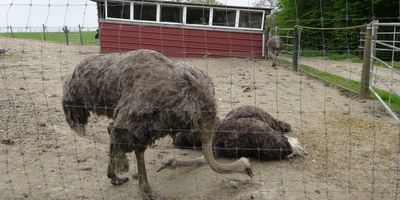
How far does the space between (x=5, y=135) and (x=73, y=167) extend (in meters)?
1.39

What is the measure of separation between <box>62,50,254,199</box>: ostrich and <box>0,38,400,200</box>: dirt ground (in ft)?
1.49

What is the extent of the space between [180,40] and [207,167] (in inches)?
445

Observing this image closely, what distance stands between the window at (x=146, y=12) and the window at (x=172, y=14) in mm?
299

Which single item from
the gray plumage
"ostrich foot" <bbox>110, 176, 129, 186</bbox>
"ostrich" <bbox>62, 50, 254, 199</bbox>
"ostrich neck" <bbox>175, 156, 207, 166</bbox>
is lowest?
"ostrich foot" <bbox>110, 176, 129, 186</bbox>

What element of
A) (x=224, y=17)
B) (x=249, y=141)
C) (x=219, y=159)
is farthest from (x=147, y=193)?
(x=224, y=17)

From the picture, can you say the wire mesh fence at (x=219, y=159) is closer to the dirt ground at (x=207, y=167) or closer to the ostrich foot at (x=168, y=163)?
the dirt ground at (x=207, y=167)

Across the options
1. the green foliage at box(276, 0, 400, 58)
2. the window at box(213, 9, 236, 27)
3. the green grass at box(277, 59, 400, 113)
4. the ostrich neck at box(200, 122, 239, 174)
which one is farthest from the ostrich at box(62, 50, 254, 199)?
the green foliage at box(276, 0, 400, 58)

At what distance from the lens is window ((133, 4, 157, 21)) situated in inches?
612

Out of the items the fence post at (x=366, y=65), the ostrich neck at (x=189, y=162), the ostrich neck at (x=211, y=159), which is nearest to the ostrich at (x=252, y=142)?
the ostrich neck at (x=189, y=162)

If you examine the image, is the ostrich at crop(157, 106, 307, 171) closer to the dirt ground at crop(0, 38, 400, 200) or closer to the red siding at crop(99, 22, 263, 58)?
the dirt ground at crop(0, 38, 400, 200)

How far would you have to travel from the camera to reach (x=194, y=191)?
14.3 ft

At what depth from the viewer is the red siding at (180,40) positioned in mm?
15273

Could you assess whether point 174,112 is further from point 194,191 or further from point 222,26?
point 222,26

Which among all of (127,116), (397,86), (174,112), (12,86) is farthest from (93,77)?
(397,86)
